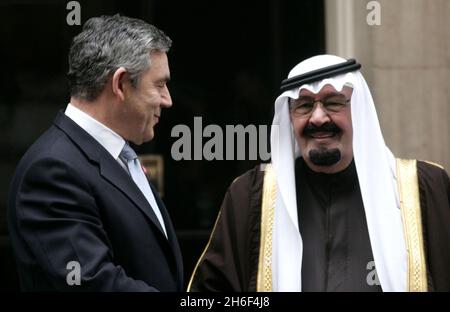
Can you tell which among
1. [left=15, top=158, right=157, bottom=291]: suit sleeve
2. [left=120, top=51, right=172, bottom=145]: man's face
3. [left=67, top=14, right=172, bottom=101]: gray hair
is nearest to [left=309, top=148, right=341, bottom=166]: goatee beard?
[left=120, top=51, right=172, bottom=145]: man's face

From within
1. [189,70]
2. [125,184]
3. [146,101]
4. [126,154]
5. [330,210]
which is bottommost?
[330,210]

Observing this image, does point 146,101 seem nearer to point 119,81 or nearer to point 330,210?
point 119,81

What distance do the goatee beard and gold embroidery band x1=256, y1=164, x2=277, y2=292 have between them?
0.20 metres

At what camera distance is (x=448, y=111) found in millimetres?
6652

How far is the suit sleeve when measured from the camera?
3.71 meters

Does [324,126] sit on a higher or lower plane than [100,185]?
higher

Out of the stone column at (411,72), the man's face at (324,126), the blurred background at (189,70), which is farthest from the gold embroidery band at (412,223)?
the blurred background at (189,70)

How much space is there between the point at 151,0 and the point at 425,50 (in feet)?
6.79

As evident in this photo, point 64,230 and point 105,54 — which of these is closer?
point 64,230

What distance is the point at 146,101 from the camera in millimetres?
4113

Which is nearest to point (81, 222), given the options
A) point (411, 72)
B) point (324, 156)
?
point (324, 156)

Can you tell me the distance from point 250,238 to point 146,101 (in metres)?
0.75

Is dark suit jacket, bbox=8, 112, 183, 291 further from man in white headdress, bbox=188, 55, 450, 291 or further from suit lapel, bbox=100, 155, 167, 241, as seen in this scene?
man in white headdress, bbox=188, 55, 450, 291
